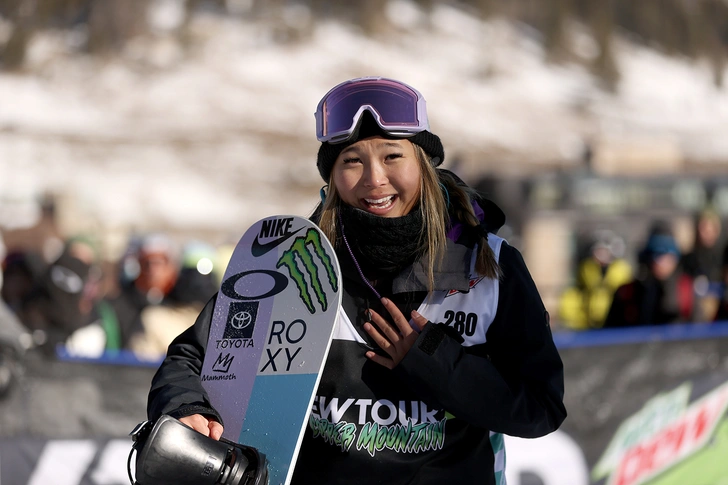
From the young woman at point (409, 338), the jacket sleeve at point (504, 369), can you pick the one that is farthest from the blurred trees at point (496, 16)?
the jacket sleeve at point (504, 369)

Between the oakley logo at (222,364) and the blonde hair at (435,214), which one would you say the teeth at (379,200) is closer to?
the blonde hair at (435,214)

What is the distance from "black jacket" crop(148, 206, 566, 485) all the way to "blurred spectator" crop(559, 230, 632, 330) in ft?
19.0

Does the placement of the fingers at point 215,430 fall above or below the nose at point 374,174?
below

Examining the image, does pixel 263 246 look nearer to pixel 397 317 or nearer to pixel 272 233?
pixel 272 233

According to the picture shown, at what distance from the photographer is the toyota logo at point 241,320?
7.95ft

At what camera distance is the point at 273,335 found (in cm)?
240

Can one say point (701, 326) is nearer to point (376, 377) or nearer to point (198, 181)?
point (376, 377)

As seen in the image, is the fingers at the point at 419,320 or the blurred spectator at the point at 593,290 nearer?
the fingers at the point at 419,320

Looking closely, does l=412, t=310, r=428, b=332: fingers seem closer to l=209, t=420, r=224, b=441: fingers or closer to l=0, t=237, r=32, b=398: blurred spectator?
l=209, t=420, r=224, b=441: fingers

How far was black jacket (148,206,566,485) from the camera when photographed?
216 centimetres

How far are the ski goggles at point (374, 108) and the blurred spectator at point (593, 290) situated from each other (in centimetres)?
585

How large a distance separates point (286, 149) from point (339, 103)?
5439 centimetres

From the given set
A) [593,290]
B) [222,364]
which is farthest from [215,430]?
[593,290]

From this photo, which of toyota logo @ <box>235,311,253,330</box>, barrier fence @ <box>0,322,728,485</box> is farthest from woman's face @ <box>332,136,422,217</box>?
barrier fence @ <box>0,322,728,485</box>
